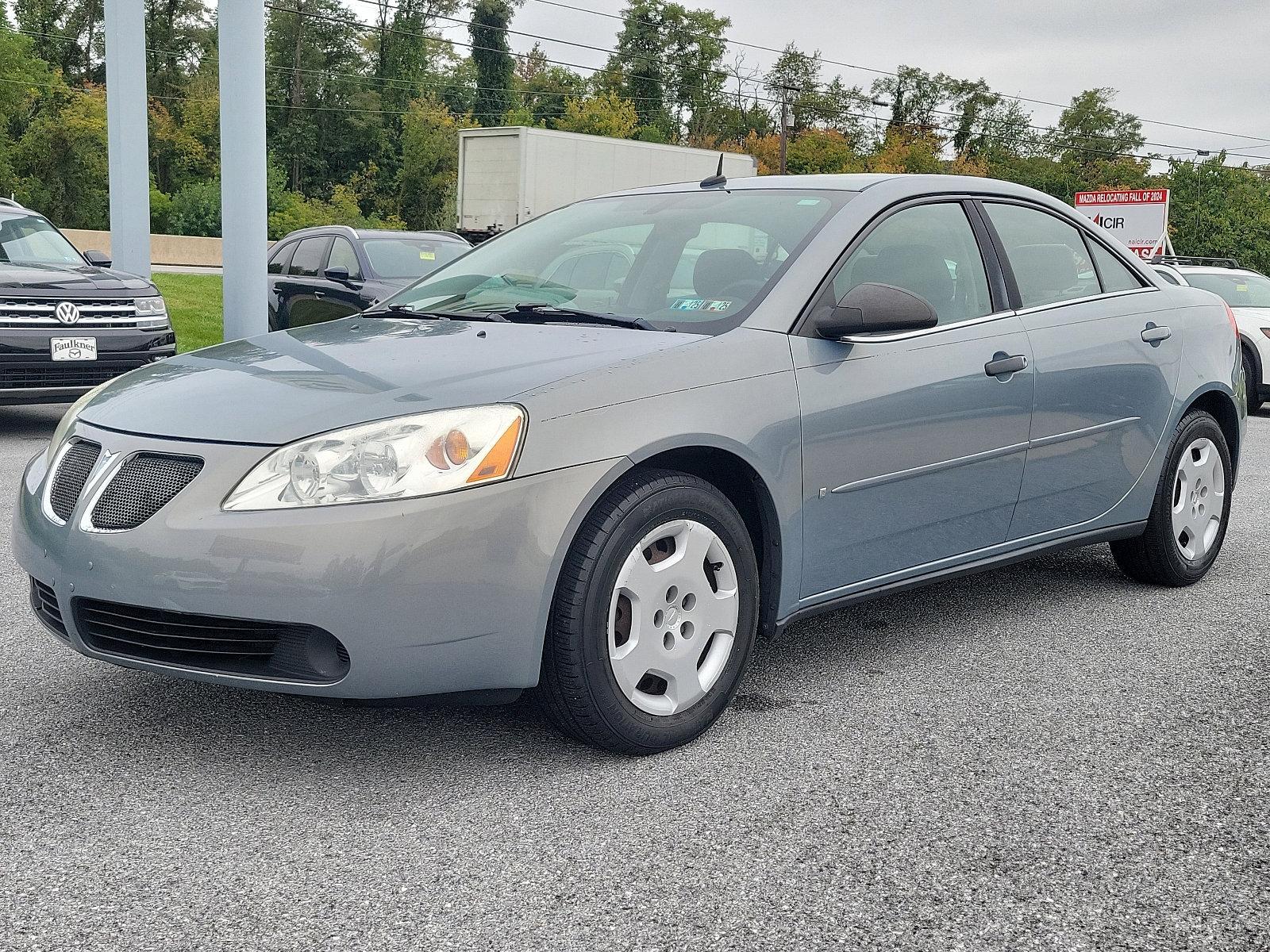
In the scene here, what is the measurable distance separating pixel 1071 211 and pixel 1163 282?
0.67 metres

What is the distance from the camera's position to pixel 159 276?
2742cm

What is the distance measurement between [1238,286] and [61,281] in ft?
38.5

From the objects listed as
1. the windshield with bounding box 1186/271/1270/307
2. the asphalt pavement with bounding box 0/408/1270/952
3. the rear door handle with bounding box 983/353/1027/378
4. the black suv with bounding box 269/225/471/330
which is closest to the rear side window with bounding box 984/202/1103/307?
the rear door handle with bounding box 983/353/1027/378

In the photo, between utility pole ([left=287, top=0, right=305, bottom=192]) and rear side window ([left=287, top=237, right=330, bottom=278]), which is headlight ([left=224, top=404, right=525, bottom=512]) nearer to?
rear side window ([left=287, top=237, right=330, bottom=278])

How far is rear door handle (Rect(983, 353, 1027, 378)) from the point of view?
4.26 meters

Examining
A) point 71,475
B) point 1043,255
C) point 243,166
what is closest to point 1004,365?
point 1043,255

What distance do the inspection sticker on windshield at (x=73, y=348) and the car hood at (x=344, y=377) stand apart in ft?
17.7

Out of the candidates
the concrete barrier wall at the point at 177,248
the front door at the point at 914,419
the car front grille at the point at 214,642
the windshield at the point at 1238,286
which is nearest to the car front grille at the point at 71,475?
the car front grille at the point at 214,642

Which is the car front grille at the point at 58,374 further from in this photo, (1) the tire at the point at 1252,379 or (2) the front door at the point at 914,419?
(1) the tire at the point at 1252,379

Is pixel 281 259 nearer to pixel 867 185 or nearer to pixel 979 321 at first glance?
pixel 867 185

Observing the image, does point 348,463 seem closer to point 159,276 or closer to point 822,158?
point 159,276

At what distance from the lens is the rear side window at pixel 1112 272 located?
5012 millimetres

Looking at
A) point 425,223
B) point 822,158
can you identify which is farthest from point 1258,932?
point 822,158

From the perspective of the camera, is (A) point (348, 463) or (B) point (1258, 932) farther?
(A) point (348, 463)
